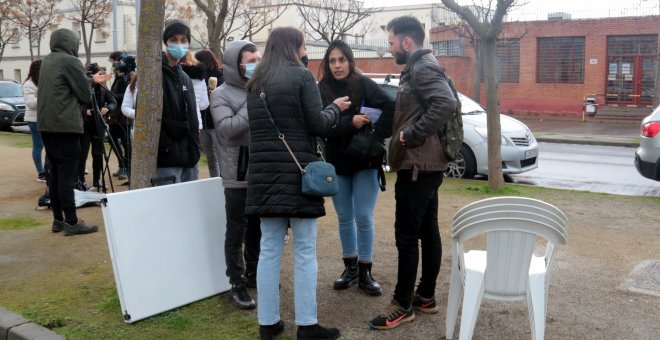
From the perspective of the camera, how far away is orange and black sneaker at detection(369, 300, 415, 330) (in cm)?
470

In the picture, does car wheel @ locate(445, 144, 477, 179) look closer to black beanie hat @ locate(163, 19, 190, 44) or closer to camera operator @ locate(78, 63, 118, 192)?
camera operator @ locate(78, 63, 118, 192)

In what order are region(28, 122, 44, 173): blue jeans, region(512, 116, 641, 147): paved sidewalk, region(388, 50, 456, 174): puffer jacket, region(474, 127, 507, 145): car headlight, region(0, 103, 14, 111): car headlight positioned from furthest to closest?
region(0, 103, 14, 111): car headlight
region(512, 116, 641, 147): paved sidewalk
region(474, 127, 507, 145): car headlight
region(28, 122, 44, 173): blue jeans
region(388, 50, 456, 174): puffer jacket

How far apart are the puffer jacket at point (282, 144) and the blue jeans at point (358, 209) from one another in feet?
3.38

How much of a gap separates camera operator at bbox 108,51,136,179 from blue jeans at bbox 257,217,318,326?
12.4ft

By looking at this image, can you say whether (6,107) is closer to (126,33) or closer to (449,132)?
(126,33)

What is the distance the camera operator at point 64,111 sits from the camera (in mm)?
7051

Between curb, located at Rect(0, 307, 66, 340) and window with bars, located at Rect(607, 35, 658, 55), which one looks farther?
window with bars, located at Rect(607, 35, 658, 55)

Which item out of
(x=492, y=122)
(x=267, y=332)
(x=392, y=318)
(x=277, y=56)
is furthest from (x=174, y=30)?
(x=492, y=122)

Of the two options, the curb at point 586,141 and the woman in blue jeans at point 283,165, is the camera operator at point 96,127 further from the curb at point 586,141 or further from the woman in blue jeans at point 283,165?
the curb at point 586,141

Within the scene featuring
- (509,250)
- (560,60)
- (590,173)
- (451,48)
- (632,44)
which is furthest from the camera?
(451,48)

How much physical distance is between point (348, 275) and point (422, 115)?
1.55 meters

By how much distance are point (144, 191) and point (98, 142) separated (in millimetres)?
5402

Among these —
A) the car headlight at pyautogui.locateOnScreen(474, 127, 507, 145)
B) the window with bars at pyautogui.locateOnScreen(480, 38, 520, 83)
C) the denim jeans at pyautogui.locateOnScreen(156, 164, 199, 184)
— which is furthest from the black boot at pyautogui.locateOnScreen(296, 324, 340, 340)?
the window with bars at pyautogui.locateOnScreen(480, 38, 520, 83)

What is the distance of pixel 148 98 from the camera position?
5.38 metres
